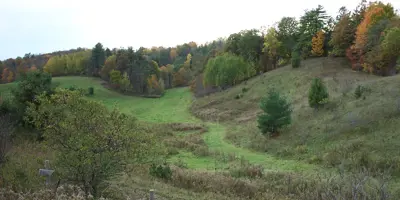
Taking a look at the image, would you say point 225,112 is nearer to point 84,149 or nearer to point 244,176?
point 244,176

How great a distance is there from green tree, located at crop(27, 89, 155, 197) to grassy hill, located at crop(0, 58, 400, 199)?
1.18 meters

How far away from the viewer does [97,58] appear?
91.1 metres

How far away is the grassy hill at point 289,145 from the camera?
1578 centimetres

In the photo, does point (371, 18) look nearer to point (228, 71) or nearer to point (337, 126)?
point (228, 71)

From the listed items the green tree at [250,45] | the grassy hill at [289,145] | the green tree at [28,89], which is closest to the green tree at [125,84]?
the green tree at [250,45]

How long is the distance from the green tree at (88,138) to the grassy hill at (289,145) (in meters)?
1.18

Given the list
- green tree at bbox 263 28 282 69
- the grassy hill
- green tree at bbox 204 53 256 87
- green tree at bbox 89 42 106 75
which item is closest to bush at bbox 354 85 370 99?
the grassy hill

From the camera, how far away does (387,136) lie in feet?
72.4

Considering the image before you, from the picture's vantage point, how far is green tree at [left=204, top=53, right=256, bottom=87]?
6034 centimetres

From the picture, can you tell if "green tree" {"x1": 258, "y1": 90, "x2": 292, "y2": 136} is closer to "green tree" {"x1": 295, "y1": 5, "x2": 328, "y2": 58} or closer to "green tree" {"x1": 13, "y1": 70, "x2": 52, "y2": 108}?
"green tree" {"x1": 13, "y1": 70, "x2": 52, "y2": 108}

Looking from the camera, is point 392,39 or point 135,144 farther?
point 392,39

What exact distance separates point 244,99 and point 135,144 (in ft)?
131

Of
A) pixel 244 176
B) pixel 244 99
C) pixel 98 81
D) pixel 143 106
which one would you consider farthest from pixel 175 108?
pixel 244 176

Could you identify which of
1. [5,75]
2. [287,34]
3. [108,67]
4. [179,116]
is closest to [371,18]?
[287,34]
